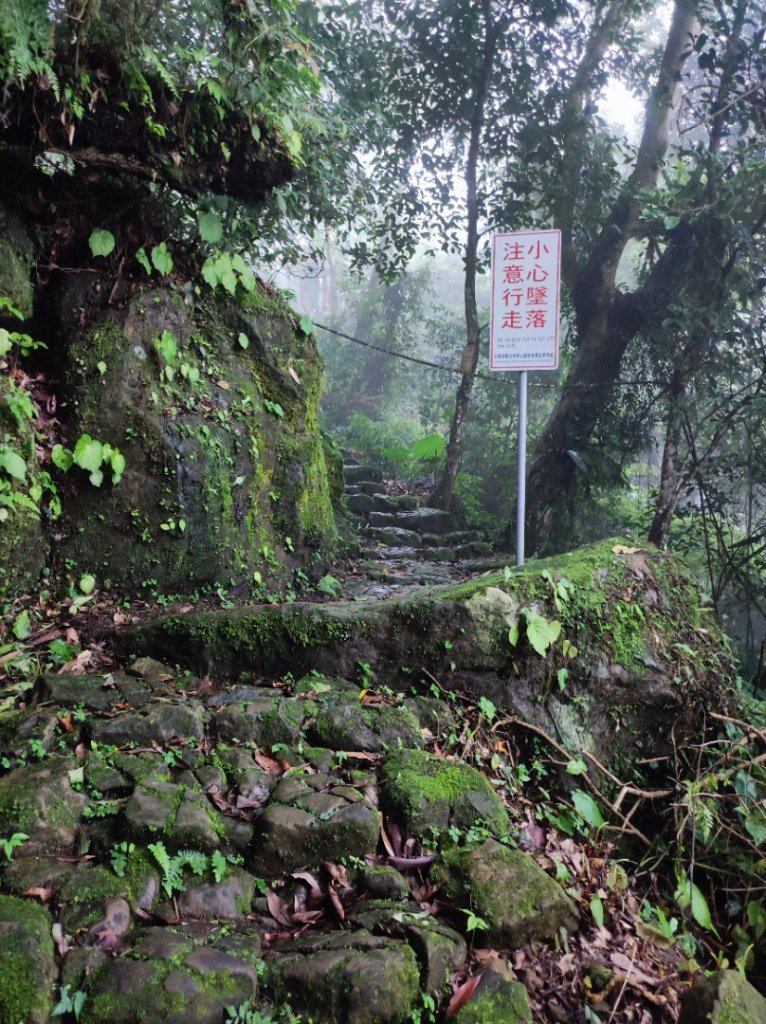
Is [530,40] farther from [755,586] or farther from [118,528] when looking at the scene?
[118,528]

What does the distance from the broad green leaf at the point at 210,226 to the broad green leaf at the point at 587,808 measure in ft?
15.0

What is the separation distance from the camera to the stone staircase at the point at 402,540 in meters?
6.77

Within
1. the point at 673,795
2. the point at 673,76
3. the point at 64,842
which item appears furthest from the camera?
the point at 673,76

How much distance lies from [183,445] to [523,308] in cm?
303

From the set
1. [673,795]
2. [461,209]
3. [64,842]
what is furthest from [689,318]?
[64,842]

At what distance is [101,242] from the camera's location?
4.53m

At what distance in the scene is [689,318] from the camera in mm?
7828

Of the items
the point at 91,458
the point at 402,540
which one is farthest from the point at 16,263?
the point at 402,540

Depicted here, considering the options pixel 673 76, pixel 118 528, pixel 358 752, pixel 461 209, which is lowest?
pixel 358 752

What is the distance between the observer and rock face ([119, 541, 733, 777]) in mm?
3736

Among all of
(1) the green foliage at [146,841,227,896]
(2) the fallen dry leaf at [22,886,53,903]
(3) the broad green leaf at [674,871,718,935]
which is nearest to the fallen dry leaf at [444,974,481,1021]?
(1) the green foliage at [146,841,227,896]

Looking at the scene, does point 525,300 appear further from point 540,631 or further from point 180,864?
point 180,864

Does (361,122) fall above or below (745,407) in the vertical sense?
above

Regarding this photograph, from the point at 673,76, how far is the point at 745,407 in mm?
4753
